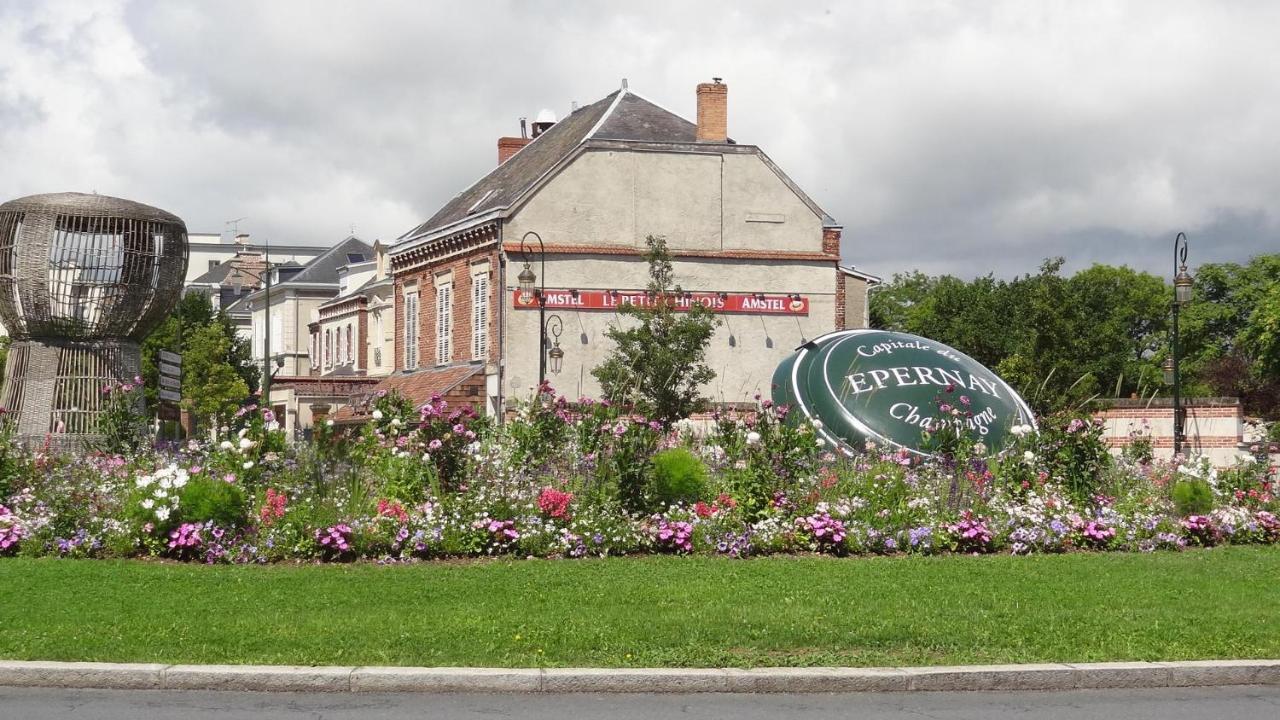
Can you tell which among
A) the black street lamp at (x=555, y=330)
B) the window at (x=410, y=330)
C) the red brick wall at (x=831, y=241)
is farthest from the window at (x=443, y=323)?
the red brick wall at (x=831, y=241)

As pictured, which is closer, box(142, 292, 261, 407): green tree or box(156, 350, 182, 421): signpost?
box(156, 350, 182, 421): signpost

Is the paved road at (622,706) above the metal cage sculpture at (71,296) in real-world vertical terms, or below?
below

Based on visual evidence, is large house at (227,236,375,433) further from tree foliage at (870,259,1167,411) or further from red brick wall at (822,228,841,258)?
tree foliage at (870,259,1167,411)

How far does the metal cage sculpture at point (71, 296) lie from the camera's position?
2377cm

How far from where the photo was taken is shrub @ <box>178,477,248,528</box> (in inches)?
585

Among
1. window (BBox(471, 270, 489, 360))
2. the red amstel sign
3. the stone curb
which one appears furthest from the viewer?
window (BBox(471, 270, 489, 360))

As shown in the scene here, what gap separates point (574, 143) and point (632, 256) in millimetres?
5221

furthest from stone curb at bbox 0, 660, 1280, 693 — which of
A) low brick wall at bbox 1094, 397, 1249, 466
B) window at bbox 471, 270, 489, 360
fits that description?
window at bbox 471, 270, 489, 360

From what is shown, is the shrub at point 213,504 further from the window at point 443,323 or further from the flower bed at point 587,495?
the window at point 443,323

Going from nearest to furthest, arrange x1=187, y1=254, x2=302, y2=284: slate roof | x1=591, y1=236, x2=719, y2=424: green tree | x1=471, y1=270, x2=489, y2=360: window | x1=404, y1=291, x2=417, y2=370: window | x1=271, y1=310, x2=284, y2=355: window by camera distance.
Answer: x1=591, y1=236, x2=719, y2=424: green tree
x1=471, y1=270, x2=489, y2=360: window
x1=404, y1=291, x2=417, y2=370: window
x1=271, y1=310, x2=284, y2=355: window
x1=187, y1=254, x2=302, y2=284: slate roof

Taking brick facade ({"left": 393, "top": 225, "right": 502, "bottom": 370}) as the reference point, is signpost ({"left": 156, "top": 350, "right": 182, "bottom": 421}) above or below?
below

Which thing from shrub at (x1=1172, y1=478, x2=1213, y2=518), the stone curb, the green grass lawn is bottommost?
the stone curb

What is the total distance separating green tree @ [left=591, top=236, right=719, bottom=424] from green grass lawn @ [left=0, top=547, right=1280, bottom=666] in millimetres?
21400

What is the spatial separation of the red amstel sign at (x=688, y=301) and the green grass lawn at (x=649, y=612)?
28828 millimetres
